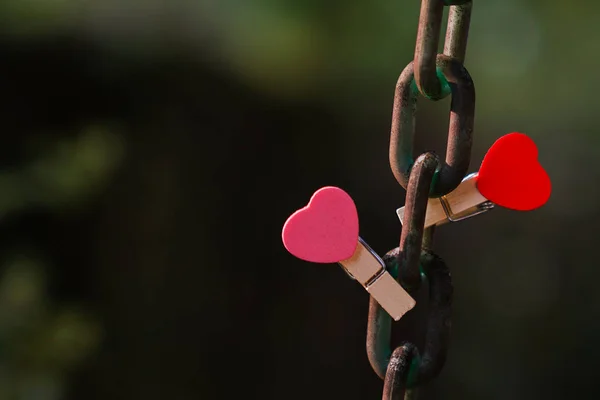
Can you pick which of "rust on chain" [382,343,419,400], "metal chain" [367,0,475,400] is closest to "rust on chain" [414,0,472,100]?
"metal chain" [367,0,475,400]

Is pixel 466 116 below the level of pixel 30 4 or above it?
below

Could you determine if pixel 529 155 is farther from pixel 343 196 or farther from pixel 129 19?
pixel 129 19

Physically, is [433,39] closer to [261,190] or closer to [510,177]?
[510,177]

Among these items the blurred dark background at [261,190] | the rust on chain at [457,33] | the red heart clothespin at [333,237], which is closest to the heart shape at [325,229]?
the red heart clothespin at [333,237]

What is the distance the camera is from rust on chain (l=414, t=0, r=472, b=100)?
0.41 m

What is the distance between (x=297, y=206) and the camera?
1.94 m

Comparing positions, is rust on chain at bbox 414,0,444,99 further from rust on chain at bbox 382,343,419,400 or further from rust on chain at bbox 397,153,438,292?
rust on chain at bbox 382,343,419,400

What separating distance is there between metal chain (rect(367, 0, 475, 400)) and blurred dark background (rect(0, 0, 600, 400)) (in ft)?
4.32

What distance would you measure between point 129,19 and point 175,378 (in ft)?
2.87

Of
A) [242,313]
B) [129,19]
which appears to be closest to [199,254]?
[242,313]

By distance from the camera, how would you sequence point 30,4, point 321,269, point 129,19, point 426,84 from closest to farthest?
point 426,84 < point 30,4 < point 129,19 < point 321,269

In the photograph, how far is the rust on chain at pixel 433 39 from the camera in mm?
414

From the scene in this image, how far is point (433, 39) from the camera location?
413mm

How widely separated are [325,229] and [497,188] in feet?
0.38
